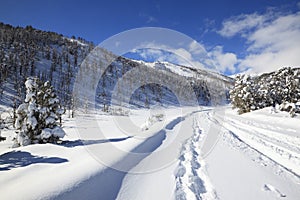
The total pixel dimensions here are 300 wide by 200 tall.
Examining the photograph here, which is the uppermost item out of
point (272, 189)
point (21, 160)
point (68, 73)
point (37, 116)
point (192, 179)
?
point (68, 73)

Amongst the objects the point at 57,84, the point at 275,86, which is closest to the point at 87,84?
the point at 57,84

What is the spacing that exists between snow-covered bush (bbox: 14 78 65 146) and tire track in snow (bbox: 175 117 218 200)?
557cm

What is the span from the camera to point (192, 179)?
4656 millimetres

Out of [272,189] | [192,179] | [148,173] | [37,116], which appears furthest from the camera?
[37,116]

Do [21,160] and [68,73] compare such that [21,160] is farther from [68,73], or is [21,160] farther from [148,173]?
[68,73]

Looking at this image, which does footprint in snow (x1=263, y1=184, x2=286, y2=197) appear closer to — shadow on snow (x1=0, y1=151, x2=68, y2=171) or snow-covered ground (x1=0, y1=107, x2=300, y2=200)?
snow-covered ground (x1=0, y1=107, x2=300, y2=200)

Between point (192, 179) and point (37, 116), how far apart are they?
7039 mm

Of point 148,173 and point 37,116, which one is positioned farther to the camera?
point 37,116

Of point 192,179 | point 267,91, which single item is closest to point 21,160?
point 192,179

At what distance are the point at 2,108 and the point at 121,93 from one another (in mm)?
35999

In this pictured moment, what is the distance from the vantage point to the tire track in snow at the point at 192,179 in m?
3.90

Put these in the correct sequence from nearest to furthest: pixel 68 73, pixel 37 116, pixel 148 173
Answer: pixel 148 173
pixel 37 116
pixel 68 73

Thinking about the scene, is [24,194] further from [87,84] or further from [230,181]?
[87,84]

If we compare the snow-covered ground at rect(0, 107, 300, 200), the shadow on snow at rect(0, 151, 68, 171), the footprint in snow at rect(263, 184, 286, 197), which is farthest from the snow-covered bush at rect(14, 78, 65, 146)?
the footprint in snow at rect(263, 184, 286, 197)
